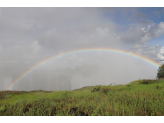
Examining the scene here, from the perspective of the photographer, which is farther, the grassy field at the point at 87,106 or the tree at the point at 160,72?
the tree at the point at 160,72

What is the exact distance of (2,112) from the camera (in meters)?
4.76

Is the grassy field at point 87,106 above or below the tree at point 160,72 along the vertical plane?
below

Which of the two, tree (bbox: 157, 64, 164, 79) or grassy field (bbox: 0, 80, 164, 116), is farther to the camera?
tree (bbox: 157, 64, 164, 79)

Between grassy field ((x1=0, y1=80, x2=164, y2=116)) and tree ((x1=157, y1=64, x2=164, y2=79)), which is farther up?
tree ((x1=157, y1=64, x2=164, y2=79))

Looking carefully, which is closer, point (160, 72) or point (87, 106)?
point (87, 106)

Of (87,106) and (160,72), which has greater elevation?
(160,72)
